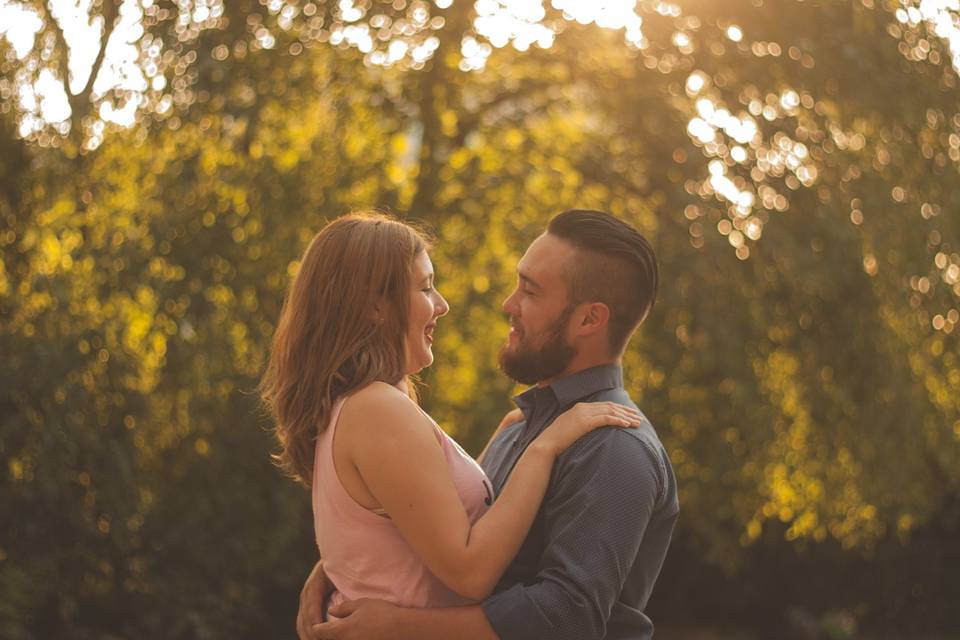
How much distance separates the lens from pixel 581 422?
2129 millimetres

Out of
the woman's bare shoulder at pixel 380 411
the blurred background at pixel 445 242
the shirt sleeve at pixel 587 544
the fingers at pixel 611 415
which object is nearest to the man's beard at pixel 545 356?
the fingers at pixel 611 415

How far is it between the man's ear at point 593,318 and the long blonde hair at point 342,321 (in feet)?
1.23

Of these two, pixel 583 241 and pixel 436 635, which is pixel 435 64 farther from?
pixel 436 635

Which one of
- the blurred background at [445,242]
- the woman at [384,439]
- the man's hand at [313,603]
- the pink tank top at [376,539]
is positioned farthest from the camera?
the blurred background at [445,242]

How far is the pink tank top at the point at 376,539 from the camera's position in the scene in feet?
6.89

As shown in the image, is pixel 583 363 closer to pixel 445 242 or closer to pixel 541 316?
pixel 541 316

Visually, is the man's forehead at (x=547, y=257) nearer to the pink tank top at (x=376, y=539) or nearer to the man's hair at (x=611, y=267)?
the man's hair at (x=611, y=267)

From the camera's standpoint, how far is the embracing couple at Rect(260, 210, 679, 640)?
2.00 m

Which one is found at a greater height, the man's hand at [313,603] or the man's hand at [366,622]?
the man's hand at [366,622]

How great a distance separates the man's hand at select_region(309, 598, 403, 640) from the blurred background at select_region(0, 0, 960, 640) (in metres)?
3.13

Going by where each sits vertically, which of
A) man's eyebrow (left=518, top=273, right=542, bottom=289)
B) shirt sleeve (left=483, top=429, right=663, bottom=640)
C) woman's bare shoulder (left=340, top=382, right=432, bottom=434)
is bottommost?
shirt sleeve (left=483, top=429, right=663, bottom=640)

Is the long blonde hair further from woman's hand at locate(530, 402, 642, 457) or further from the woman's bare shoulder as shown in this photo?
woman's hand at locate(530, 402, 642, 457)

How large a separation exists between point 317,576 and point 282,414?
414 millimetres

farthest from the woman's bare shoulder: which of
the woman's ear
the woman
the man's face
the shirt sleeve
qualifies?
the man's face
